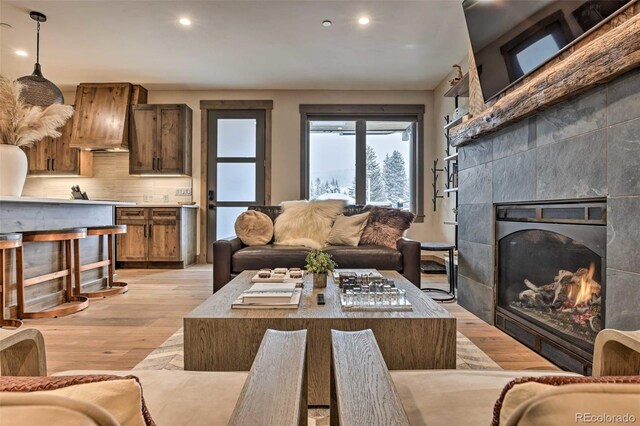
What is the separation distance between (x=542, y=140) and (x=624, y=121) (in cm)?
55

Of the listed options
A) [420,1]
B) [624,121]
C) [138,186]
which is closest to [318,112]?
[420,1]

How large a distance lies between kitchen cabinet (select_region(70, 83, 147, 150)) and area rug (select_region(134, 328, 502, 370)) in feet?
13.0

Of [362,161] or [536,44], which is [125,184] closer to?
[362,161]

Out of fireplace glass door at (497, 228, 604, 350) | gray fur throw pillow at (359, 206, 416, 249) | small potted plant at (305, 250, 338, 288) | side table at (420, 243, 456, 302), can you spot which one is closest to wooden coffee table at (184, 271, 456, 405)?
small potted plant at (305, 250, 338, 288)

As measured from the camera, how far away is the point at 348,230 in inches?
131

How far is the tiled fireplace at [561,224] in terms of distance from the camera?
55.9 inches

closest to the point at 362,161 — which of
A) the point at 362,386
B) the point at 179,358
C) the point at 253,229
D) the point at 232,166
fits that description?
the point at 232,166

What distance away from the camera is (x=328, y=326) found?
1399mm

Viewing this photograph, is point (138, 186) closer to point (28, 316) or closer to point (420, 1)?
point (28, 316)

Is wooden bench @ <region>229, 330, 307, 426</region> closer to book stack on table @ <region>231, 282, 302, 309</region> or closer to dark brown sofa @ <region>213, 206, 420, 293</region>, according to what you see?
book stack on table @ <region>231, 282, 302, 309</region>

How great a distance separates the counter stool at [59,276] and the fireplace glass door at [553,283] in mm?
3167

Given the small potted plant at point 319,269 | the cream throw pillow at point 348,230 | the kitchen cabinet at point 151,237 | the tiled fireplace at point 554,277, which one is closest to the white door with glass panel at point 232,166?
the kitchen cabinet at point 151,237

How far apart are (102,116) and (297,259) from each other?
13.2 feet

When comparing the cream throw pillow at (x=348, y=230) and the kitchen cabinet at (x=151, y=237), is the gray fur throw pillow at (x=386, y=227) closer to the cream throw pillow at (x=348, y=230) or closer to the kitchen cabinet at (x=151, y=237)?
the cream throw pillow at (x=348, y=230)
